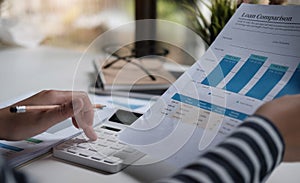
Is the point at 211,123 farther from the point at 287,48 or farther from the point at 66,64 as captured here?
the point at 66,64

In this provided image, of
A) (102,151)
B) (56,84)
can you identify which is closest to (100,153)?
(102,151)

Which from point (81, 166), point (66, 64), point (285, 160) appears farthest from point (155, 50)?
point (285, 160)

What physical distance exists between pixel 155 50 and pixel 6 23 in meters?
0.75

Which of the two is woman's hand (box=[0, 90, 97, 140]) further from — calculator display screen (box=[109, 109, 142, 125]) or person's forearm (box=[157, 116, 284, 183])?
person's forearm (box=[157, 116, 284, 183])

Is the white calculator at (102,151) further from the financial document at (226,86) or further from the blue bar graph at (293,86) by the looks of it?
the blue bar graph at (293,86)

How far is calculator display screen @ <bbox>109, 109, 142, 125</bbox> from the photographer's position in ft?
2.20

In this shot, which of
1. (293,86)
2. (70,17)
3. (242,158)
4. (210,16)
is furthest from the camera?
(70,17)

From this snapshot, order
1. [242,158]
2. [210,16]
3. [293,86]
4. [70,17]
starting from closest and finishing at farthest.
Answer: [242,158]
[293,86]
[210,16]
[70,17]

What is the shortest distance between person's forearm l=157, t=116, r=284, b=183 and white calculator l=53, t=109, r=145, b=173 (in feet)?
0.62

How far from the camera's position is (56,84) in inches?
40.4

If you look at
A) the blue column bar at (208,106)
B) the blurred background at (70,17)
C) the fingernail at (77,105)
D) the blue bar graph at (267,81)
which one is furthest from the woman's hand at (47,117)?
the blurred background at (70,17)

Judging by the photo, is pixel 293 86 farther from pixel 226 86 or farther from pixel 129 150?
pixel 129 150

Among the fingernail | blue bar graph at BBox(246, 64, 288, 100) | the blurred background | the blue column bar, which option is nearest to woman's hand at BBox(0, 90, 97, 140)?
the fingernail

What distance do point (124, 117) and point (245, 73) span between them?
0.23 meters
